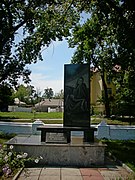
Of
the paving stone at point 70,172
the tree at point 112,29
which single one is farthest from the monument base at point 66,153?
the tree at point 112,29

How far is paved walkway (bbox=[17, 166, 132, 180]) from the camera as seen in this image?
311 inches

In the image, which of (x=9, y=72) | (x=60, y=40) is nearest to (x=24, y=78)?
(x=9, y=72)

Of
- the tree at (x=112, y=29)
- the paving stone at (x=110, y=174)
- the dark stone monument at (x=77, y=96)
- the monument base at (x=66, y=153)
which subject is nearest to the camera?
the paving stone at (x=110, y=174)

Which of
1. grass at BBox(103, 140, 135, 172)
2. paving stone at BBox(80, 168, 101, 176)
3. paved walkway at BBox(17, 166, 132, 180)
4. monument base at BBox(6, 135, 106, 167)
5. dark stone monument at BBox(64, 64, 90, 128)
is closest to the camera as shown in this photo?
paved walkway at BBox(17, 166, 132, 180)

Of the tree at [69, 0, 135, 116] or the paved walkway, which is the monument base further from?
the tree at [69, 0, 135, 116]

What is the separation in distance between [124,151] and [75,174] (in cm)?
496

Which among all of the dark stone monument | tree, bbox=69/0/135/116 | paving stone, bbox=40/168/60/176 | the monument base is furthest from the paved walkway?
tree, bbox=69/0/135/116

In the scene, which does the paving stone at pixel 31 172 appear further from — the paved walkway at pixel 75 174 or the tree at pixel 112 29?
the tree at pixel 112 29

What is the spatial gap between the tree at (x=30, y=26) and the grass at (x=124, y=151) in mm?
6445

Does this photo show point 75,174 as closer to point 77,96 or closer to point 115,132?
point 77,96

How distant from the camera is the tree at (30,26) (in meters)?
15.6

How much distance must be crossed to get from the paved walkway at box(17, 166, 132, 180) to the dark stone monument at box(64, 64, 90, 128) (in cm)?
322

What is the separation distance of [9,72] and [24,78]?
1.43 m

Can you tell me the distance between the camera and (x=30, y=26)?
18969mm
